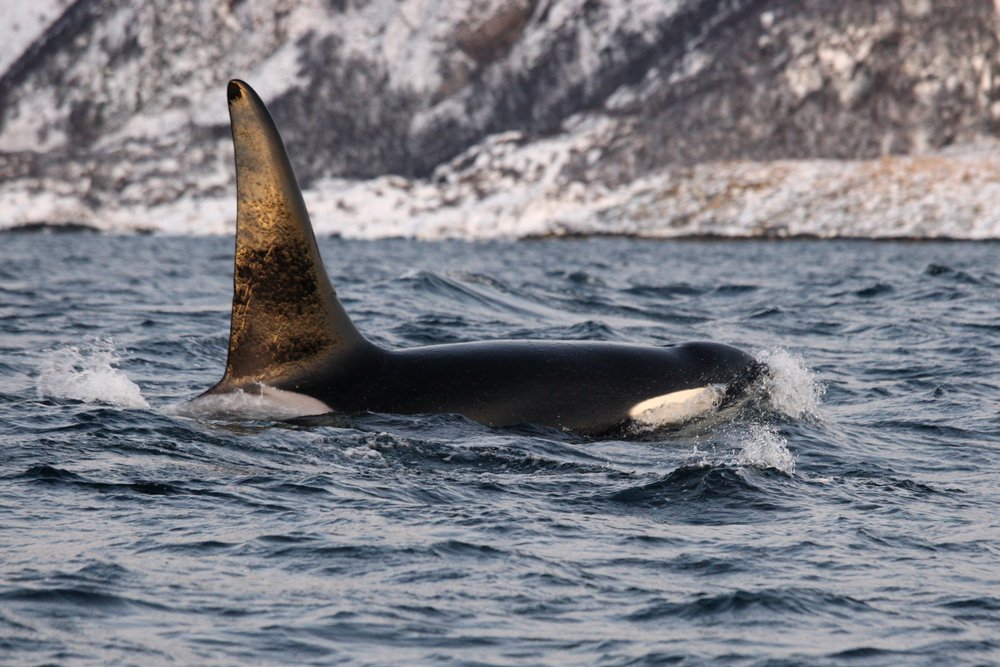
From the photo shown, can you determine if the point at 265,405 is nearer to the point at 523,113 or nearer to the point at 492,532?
the point at 492,532

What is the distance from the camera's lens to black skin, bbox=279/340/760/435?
9.69 m

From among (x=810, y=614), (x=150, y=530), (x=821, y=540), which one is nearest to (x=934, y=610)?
(x=810, y=614)

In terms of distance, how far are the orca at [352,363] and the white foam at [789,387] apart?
861 mm

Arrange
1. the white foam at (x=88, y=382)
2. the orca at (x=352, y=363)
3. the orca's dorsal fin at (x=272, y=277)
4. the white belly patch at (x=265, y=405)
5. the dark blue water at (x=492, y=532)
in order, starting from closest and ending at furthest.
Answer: the dark blue water at (x=492, y=532) < the orca's dorsal fin at (x=272, y=277) < the orca at (x=352, y=363) < the white belly patch at (x=265, y=405) < the white foam at (x=88, y=382)

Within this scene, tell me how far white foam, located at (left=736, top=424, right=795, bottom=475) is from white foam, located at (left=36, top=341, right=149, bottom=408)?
482 cm

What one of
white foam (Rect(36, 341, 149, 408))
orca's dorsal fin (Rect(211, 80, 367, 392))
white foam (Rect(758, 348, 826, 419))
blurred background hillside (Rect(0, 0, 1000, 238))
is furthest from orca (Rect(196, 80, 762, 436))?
blurred background hillside (Rect(0, 0, 1000, 238))

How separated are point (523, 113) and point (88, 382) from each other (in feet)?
355

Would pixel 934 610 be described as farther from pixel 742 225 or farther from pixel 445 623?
pixel 742 225

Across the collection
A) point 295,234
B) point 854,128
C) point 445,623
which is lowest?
point 445,623

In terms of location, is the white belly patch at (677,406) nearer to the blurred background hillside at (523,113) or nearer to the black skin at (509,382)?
the black skin at (509,382)

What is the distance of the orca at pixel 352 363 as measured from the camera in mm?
9250

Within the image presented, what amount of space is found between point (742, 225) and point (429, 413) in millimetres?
74026

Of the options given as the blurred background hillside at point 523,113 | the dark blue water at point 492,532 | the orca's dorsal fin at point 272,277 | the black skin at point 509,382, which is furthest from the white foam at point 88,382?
the blurred background hillside at point 523,113

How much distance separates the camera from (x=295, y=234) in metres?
9.35
